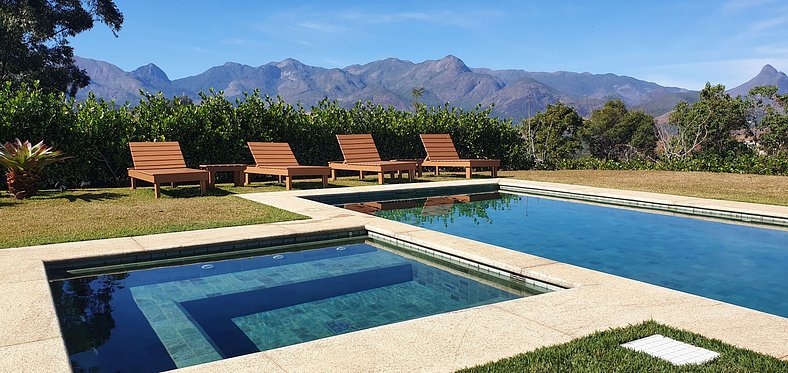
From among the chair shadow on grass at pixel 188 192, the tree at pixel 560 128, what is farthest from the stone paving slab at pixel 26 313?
the tree at pixel 560 128

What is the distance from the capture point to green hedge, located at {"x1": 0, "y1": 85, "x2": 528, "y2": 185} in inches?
440

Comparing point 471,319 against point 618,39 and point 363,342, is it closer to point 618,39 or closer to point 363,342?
point 363,342

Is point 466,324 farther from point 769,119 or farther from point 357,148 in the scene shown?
point 769,119

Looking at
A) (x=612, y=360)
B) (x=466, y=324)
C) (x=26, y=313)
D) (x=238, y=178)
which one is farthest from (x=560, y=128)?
(x=26, y=313)

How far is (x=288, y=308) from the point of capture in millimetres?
4309

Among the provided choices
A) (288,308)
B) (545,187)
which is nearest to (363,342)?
(288,308)

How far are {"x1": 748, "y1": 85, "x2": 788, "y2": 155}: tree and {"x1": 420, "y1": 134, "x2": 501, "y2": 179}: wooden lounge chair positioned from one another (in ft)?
119

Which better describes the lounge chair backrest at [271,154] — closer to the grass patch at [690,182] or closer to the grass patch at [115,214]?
the grass patch at [115,214]

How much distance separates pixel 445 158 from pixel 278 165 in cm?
506

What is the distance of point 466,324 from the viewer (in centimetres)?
345

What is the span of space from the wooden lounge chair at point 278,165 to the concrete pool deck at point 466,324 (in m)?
5.93

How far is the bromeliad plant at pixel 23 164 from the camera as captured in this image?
9.16m

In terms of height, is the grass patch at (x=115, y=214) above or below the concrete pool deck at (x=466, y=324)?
above

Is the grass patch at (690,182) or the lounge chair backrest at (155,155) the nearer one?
the grass patch at (690,182)
